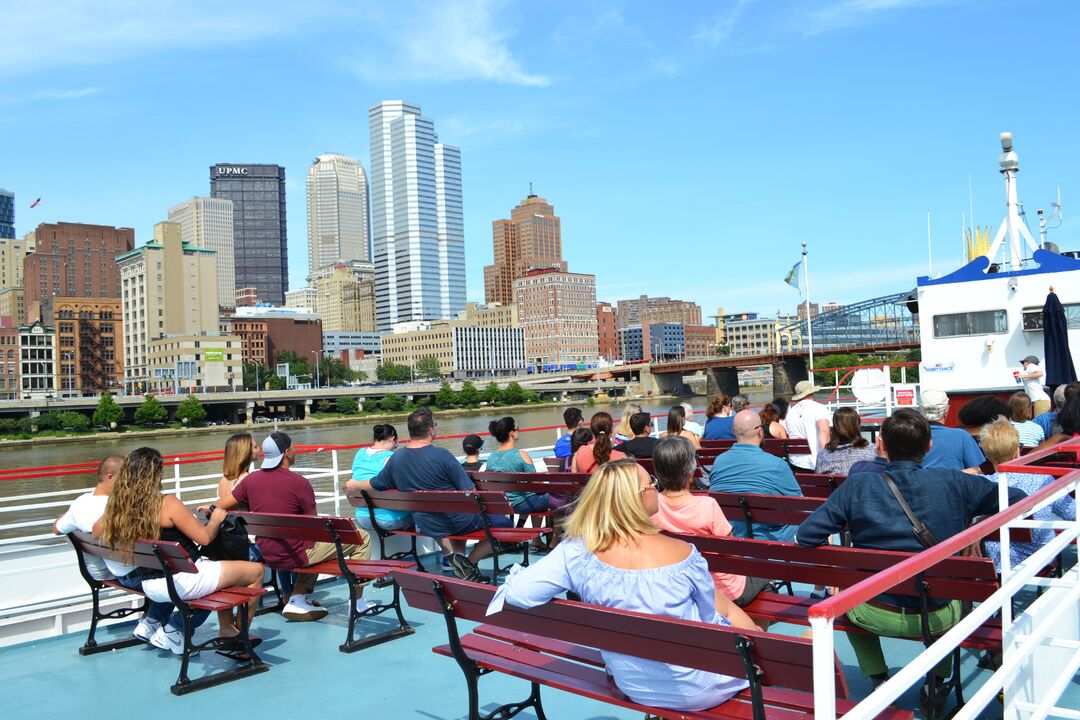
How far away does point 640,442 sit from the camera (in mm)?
7582

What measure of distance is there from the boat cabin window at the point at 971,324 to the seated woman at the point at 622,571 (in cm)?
1543

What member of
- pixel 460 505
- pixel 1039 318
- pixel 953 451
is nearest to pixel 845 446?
pixel 953 451

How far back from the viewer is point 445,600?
3678mm

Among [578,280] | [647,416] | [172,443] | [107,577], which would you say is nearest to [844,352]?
[172,443]

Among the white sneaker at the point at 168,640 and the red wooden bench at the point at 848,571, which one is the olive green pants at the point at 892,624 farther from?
the white sneaker at the point at 168,640

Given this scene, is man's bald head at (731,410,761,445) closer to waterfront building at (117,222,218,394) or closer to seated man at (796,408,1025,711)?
seated man at (796,408,1025,711)

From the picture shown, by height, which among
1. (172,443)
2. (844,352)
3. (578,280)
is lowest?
(172,443)

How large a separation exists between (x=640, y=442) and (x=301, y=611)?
3120mm

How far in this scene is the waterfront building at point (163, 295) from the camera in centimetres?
13800

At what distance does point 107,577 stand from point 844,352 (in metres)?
61.0

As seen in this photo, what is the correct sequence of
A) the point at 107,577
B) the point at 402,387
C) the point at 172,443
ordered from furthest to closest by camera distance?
1. the point at 402,387
2. the point at 172,443
3. the point at 107,577

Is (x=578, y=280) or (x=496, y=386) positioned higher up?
(x=578, y=280)

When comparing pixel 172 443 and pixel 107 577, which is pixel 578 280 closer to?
pixel 172 443

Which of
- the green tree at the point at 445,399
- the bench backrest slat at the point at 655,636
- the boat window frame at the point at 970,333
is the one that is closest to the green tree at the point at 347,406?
the green tree at the point at 445,399
